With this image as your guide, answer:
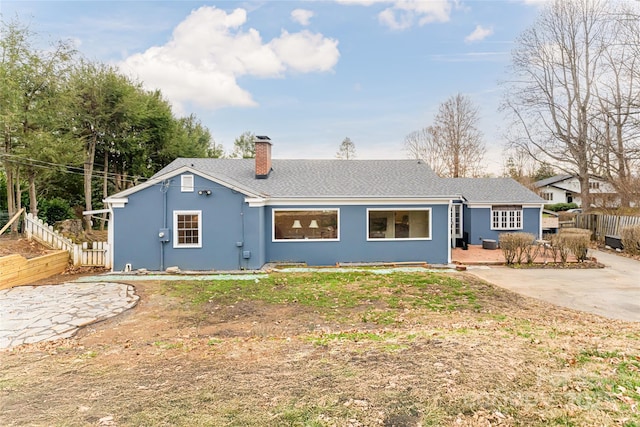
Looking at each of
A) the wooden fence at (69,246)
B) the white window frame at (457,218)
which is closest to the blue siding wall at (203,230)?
the wooden fence at (69,246)

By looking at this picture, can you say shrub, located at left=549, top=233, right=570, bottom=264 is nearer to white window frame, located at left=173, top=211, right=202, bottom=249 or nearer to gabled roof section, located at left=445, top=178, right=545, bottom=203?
gabled roof section, located at left=445, top=178, right=545, bottom=203

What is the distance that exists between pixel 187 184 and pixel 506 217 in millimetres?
15729

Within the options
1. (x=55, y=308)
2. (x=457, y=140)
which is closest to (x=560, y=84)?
(x=457, y=140)

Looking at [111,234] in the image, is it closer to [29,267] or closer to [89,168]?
[29,267]

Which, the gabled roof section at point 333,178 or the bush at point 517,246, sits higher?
the gabled roof section at point 333,178

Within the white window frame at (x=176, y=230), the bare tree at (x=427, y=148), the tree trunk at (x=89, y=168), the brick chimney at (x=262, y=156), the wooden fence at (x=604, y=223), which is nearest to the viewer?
the white window frame at (x=176, y=230)

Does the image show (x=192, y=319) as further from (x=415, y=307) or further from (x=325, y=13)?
(x=325, y=13)

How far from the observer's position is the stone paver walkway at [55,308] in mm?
5734

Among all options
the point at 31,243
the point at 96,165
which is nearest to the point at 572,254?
the point at 31,243

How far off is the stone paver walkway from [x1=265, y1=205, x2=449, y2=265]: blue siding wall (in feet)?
17.1

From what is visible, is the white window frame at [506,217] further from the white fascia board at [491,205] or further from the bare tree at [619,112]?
the bare tree at [619,112]

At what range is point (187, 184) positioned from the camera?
1160cm

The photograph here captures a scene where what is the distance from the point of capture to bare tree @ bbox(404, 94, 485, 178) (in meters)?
29.8

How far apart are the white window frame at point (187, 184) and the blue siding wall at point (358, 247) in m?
2.75
